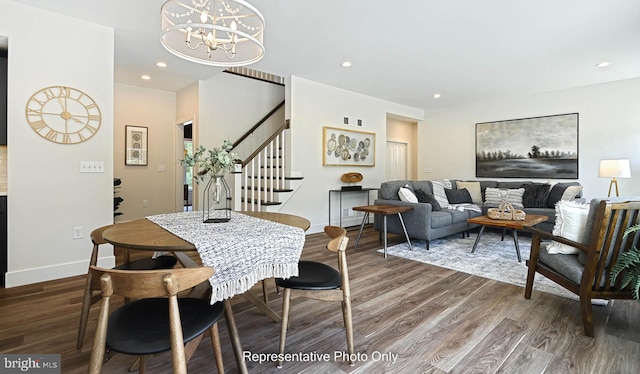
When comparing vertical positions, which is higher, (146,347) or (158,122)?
(158,122)

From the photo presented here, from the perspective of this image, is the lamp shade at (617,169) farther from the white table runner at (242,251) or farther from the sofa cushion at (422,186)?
the white table runner at (242,251)

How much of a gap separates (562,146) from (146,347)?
263 inches

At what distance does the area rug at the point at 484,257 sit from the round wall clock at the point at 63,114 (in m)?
3.64

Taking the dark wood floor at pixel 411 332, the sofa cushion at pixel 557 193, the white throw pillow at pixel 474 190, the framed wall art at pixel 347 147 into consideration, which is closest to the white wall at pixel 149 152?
the dark wood floor at pixel 411 332

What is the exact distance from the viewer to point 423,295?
2.55 meters

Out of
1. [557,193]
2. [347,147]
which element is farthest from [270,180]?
[557,193]

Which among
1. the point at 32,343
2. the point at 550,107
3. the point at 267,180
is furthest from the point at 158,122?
the point at 550,107

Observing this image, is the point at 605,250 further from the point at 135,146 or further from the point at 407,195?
the point at 135,146

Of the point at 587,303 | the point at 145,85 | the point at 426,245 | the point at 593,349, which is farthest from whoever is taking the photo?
the point at 145,85

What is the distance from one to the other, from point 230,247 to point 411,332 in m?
1.34

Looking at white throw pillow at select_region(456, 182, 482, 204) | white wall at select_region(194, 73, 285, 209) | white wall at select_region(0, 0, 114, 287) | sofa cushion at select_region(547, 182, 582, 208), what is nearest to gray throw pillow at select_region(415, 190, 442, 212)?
white throw pillow at select_region(456, 182, 482, 204)

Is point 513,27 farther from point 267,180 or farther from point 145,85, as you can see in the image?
point 145,85

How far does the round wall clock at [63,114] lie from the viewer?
2.79m

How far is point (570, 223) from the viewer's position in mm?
2105
